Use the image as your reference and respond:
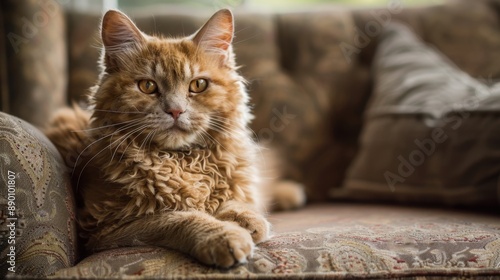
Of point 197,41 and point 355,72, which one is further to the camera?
point 355,72

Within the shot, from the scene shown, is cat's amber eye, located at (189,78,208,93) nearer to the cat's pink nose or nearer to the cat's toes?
the cat's pink nose

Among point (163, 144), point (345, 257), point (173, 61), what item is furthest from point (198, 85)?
point (345, 257)

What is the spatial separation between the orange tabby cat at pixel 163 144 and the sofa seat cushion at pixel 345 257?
81mm

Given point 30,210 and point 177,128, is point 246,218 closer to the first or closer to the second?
point 177,128

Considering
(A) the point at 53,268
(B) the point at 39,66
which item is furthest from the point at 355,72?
(A) the point at 53,268

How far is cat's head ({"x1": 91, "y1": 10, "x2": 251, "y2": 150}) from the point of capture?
1253 mm

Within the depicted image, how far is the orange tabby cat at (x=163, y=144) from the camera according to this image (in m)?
1.23

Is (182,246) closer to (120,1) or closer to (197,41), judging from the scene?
(197,41)

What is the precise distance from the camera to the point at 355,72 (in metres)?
2.13

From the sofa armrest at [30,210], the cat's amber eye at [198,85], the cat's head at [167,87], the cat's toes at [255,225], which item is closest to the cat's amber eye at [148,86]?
the cat's head at [167,87]

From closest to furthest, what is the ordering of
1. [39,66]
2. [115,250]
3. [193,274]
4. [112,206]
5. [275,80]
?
[193,274], [115,250], [112,206], [39,66], [275,80]

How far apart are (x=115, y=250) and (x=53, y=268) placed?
0.15 m

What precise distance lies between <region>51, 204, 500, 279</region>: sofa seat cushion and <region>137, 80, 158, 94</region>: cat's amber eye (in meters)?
0.44

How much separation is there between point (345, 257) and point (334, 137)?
110 centimetres
